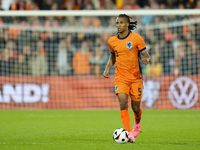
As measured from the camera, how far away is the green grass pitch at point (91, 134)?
5.96 metres

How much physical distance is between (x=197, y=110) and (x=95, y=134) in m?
6.53

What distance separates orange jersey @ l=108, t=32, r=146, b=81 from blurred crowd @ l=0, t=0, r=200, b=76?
24.9ft

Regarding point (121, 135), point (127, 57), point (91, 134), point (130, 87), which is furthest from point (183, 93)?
point (121, 135)

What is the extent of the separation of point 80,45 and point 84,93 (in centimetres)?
215

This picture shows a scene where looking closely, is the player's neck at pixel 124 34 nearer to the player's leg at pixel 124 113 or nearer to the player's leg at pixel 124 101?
the player's leg at pixel 124 101

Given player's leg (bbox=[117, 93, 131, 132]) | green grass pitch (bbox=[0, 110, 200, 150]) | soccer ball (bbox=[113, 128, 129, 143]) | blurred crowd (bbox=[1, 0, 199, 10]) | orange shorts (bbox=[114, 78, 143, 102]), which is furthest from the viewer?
blurred crowd (bbox=[1, 0, 199, 10])

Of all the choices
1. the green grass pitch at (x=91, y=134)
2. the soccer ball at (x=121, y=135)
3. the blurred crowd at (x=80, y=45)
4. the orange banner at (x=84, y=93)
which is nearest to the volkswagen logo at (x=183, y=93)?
the orange banner at (x=84, y=93)

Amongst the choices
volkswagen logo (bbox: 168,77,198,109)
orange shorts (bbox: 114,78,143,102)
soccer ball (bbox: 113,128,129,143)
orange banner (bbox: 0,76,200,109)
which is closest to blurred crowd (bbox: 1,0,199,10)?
orange banner (bbox: 0,76,200,109)

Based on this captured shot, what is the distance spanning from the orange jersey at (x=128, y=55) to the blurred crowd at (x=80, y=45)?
24.9 feet

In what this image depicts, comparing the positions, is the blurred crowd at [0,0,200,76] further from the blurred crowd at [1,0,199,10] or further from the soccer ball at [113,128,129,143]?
the soccer ball at [113,128,129,143]

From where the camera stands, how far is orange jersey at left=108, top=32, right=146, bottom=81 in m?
6.75

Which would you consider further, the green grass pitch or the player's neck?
the player's neck

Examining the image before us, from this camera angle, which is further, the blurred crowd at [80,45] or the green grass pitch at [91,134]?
the blurred crowd at [80,45]

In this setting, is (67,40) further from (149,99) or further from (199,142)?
(199,142)
